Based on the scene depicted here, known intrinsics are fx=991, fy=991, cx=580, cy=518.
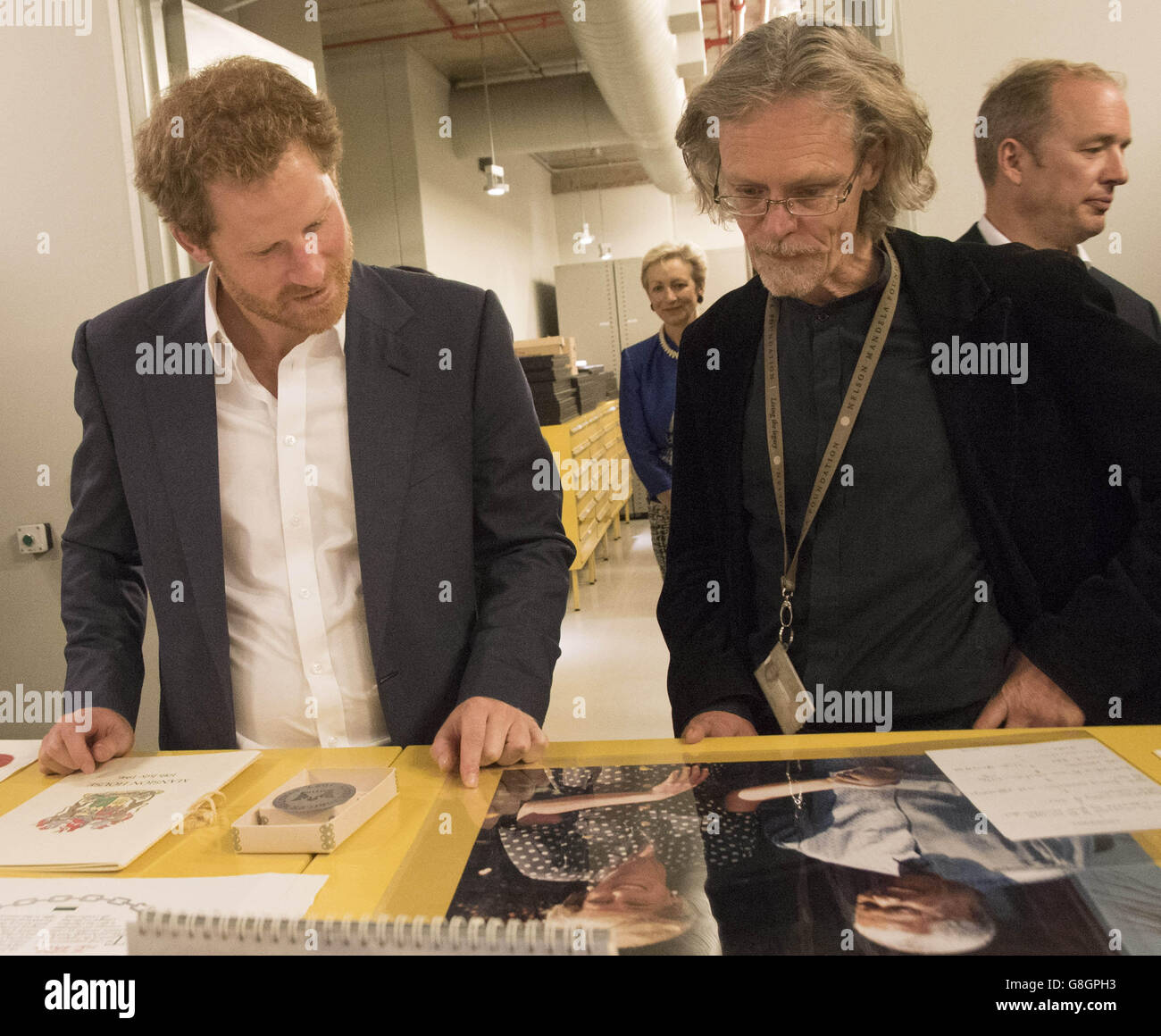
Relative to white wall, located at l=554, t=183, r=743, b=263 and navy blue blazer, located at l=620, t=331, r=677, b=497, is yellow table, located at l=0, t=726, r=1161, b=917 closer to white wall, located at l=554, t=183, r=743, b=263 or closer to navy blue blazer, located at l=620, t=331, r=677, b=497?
navy blue blazer, located at l=620, t=331, r=677, b=497

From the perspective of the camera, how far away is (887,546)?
1.54m

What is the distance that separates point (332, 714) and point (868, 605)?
0.86 meters

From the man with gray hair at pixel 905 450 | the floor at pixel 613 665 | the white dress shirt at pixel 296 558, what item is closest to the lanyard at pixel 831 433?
the man with gray hair at pixel 905 450

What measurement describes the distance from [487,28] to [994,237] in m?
7.51

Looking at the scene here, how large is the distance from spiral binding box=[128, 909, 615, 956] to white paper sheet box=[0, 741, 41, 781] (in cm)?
85

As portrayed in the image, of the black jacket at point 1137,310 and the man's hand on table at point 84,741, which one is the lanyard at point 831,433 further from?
the man's hand on table at point 84,741

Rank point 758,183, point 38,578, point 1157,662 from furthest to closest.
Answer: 1. point 38,578
2. point 758,183
3. point 1157,662

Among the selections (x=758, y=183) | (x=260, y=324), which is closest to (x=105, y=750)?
(x=260, y=324)

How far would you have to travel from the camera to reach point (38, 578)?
11.1ft

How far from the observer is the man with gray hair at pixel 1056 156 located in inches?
77.5

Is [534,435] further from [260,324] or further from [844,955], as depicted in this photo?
[844,955]

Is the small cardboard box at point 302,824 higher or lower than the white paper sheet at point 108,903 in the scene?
higher

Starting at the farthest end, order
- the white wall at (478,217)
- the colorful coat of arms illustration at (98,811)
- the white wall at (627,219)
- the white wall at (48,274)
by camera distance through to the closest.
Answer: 1. the white wall at (627,219)
2. the white wall at (478,217)
3. the white wall at (48,274)
4. the colorful coat of arms illustration at (98,811)

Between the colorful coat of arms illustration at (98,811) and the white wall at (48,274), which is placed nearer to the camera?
the colorful coat of arms illustration at (98,811)
